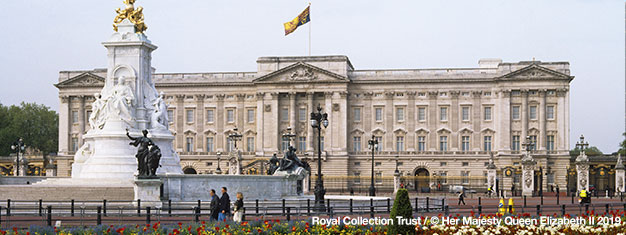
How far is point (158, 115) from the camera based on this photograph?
4234 centimetres

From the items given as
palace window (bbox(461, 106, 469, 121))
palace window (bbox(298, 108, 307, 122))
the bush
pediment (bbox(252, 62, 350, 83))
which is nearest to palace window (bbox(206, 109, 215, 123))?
pediment (bbox(252, 62, 350, 83))

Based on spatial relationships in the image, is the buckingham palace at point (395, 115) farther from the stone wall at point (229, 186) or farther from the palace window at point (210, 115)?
the stone wall at point (229, 186)

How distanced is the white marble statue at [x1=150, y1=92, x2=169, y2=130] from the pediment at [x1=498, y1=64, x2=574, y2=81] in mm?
53528

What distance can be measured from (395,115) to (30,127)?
47.9 metres

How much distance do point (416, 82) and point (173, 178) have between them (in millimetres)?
58710

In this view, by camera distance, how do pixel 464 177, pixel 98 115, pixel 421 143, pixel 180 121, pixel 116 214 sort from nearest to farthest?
pixel 116 214, pixel 98 115, pixel 464 177, pixel 421 143, pixel 180 121

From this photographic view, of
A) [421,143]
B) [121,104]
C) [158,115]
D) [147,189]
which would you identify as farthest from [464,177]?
[147,189]

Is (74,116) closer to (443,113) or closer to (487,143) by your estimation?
(443,113)

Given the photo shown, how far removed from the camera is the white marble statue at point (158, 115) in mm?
42125

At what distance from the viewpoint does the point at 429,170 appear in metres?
91.6

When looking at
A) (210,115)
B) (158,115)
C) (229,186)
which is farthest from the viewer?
(210,115)

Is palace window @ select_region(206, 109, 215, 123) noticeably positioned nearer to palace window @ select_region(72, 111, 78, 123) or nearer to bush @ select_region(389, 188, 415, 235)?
palace window @ select_region(72, 111, 78, 123)

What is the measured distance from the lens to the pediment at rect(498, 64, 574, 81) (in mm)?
87562

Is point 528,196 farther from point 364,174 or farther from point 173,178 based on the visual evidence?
point 173,178
